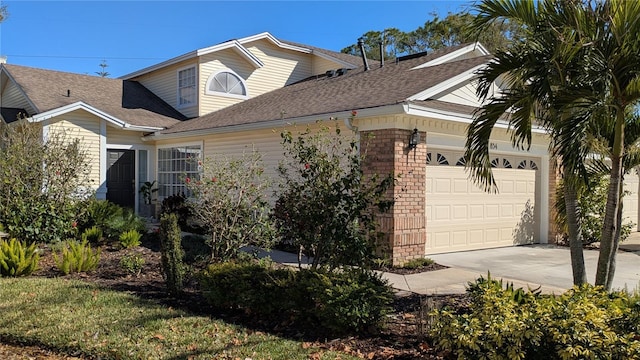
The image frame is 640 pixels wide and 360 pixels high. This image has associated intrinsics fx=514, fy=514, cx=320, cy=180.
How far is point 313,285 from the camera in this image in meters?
5.33

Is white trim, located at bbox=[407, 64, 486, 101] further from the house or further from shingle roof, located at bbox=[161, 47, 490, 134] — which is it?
shingle roof, located at bbox=[161, 47, 490, 134]

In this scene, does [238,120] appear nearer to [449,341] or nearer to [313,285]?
[313,285]

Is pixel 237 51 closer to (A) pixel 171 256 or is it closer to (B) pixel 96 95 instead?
(B) pixel 96 95

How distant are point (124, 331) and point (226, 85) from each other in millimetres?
13918

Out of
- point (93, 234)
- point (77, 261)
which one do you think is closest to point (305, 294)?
point (77, 261)

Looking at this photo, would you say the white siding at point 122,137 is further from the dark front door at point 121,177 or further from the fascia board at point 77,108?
the fascia board at point 77,108

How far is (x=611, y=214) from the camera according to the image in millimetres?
5602

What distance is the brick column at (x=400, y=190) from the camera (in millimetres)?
9219

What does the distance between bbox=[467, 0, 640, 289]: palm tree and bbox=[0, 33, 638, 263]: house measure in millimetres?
1860

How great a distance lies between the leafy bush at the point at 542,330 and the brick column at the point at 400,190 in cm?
470

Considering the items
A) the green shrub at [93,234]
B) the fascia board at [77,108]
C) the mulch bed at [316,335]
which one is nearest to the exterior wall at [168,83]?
the fascia board at [77,108]

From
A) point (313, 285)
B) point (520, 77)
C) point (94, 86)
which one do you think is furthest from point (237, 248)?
point (94, 86)

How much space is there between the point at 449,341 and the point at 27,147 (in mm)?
9773

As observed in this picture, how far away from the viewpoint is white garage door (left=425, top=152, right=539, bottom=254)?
10555mm
